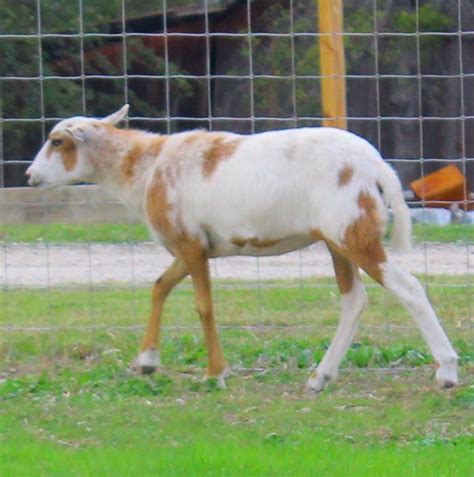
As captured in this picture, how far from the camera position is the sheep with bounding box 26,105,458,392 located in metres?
8.42

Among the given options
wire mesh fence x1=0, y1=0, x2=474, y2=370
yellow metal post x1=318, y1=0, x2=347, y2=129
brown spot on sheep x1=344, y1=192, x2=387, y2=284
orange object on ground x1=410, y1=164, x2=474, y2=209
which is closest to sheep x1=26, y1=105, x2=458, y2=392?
brown spot on sheep x1=344, y1=192, x2=387, y2=284

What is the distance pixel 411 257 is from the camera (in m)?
14.4

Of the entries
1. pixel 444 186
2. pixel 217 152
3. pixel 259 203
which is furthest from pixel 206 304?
pixel 444 186

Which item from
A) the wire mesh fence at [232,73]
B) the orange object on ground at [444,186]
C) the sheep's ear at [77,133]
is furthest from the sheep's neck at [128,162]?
the orange object on ground at [444,186]

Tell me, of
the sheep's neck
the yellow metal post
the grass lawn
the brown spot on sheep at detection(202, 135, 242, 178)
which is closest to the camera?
the grass lawn

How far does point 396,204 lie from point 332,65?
1783 mm

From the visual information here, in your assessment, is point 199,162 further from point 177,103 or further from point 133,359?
point 177,103

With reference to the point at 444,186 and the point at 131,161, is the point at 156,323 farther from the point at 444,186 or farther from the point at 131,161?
the point at 444,186

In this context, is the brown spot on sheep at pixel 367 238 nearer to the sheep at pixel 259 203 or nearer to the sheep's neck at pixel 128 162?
the sheep at pixel 259 203

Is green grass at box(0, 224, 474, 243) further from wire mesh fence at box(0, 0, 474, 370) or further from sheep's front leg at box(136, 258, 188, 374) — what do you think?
sheep's front leg at box(136, 258, 188, 374)

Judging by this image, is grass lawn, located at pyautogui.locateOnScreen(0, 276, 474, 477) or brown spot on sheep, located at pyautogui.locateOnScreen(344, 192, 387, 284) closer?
grass lawn, located at pyautogui.locateOnScreen(0, 276, 474, 477)

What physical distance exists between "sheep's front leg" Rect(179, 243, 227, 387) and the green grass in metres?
5.69

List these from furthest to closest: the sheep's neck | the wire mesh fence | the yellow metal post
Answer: the wire mesh fence
the yellow metal post
the sheep's neck

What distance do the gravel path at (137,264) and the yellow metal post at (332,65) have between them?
2.99m
